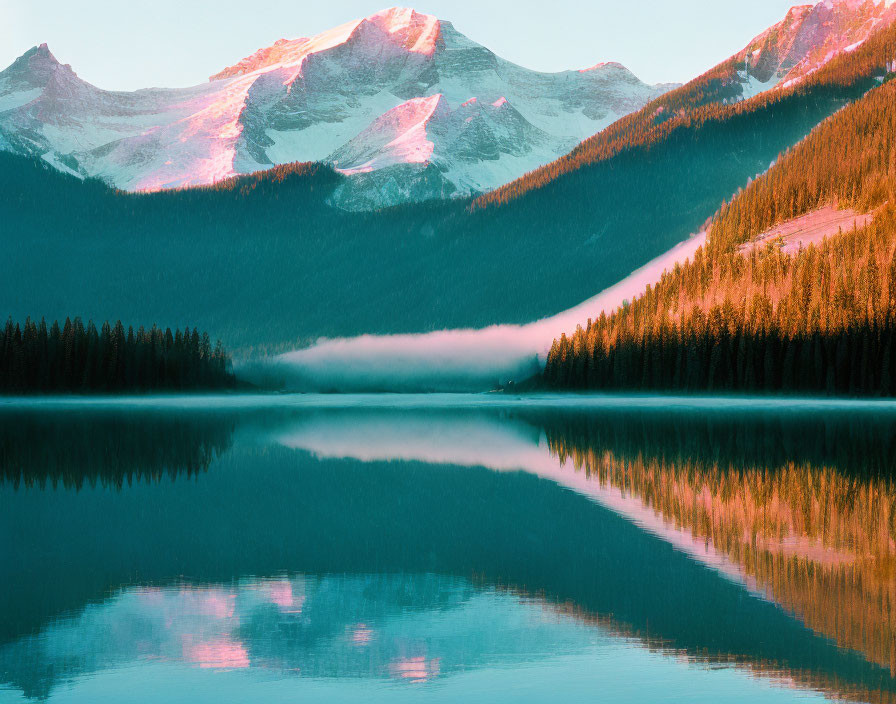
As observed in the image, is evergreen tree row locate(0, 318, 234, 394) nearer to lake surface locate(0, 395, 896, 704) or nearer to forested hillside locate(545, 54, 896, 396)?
forested hillside locate(545, 54, 896, 396)

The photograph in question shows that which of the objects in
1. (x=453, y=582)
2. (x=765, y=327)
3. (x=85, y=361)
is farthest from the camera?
(x=85, y=361)

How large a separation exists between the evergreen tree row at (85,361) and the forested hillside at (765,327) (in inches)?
2905

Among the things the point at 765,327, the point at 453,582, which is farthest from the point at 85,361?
the point at 453,582

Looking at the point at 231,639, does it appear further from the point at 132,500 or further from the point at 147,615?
the point at 132,500

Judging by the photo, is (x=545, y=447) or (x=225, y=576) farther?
(x=545, y=447)

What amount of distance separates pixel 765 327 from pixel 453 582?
13163 centimetres

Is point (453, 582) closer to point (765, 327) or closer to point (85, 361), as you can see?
point (765, 327)

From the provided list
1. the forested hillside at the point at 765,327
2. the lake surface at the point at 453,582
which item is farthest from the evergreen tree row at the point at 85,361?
the lake surface at the point at 453,582

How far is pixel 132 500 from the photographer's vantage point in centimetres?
3819

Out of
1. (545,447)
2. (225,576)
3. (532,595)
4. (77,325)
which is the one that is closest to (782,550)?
(532,595)

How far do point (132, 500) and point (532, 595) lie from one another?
20.7 m

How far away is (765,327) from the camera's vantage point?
14700cm

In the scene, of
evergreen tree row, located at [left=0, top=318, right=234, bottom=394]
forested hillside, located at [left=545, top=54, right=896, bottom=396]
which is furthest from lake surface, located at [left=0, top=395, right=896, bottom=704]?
evergreen tree row, located at [left=0, top=318, right=234, bottom=394]

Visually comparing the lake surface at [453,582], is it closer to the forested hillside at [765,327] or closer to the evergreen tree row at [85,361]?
the forested hillside at [765,327]
